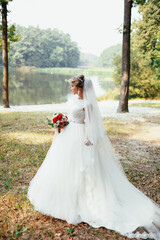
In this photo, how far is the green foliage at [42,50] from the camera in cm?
8225

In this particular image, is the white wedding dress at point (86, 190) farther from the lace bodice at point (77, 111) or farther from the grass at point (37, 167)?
the grass at point (37, 167)

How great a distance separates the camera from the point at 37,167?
5031 mm

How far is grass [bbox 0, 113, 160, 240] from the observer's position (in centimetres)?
294

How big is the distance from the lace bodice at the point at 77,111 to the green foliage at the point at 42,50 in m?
81.8

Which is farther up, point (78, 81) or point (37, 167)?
point (78, 81)

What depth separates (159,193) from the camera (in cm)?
404

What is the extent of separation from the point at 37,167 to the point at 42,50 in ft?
301

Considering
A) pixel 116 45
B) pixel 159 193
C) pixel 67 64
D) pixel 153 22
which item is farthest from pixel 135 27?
pixel 116 45

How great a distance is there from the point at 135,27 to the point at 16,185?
82.5 feet

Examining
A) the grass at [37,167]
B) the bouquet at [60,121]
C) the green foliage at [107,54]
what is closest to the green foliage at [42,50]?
the green foliage at [107,54]

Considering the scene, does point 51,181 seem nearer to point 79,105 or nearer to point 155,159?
point 79,105

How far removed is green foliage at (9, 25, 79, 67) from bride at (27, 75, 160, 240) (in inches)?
3225

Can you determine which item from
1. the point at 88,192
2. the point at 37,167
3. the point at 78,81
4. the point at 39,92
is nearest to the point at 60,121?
the point at 78,81

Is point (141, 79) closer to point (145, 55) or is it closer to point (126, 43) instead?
point (145, 55)
